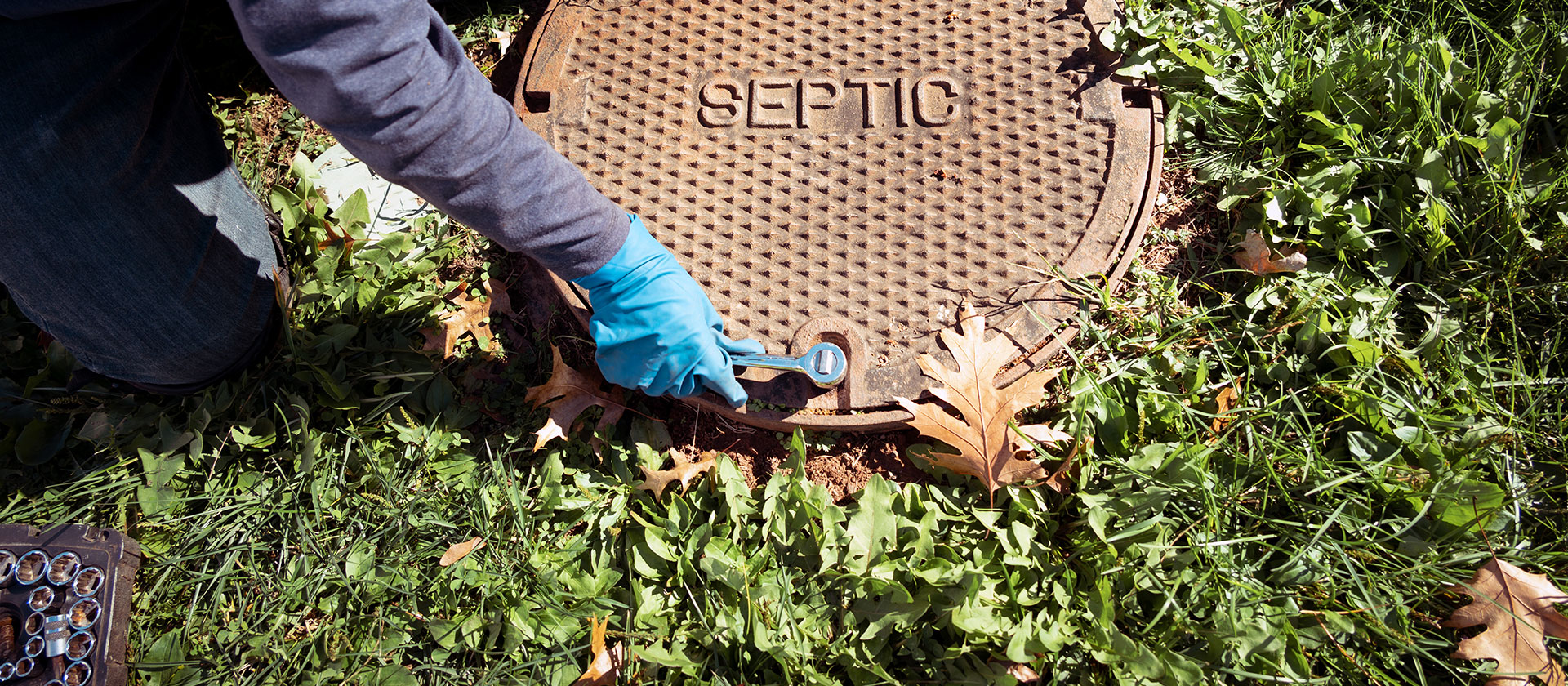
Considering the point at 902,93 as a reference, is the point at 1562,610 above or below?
below

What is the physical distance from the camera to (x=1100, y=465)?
188 cm

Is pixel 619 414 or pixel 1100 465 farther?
pixel 619 414

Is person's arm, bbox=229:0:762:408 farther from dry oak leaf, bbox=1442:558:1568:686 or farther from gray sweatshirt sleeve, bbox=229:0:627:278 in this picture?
dry oak leaf, bbox=1442:558:1568:686

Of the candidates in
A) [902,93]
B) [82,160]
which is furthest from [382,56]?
[902,93]

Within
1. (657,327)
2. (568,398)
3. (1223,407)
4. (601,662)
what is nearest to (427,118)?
(657,327)

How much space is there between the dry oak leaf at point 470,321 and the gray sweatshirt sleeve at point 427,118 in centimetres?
43

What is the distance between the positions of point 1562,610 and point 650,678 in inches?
73.4

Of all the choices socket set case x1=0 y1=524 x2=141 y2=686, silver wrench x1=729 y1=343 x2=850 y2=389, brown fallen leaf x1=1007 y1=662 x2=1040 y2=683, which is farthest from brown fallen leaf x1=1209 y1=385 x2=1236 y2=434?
socket set case x1=0 y1=524 x2=141 y2=686

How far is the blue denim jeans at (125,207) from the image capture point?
5.40 ft

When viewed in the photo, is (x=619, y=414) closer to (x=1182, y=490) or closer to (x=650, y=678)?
(x=650, y=678)

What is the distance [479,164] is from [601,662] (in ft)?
3.43

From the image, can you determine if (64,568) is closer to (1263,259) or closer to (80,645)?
(80,645)

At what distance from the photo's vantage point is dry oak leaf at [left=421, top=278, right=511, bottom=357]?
214 cm

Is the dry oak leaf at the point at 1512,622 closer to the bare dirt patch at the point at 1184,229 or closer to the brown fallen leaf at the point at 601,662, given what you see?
the bare dirt patch at the point at 1184,229
